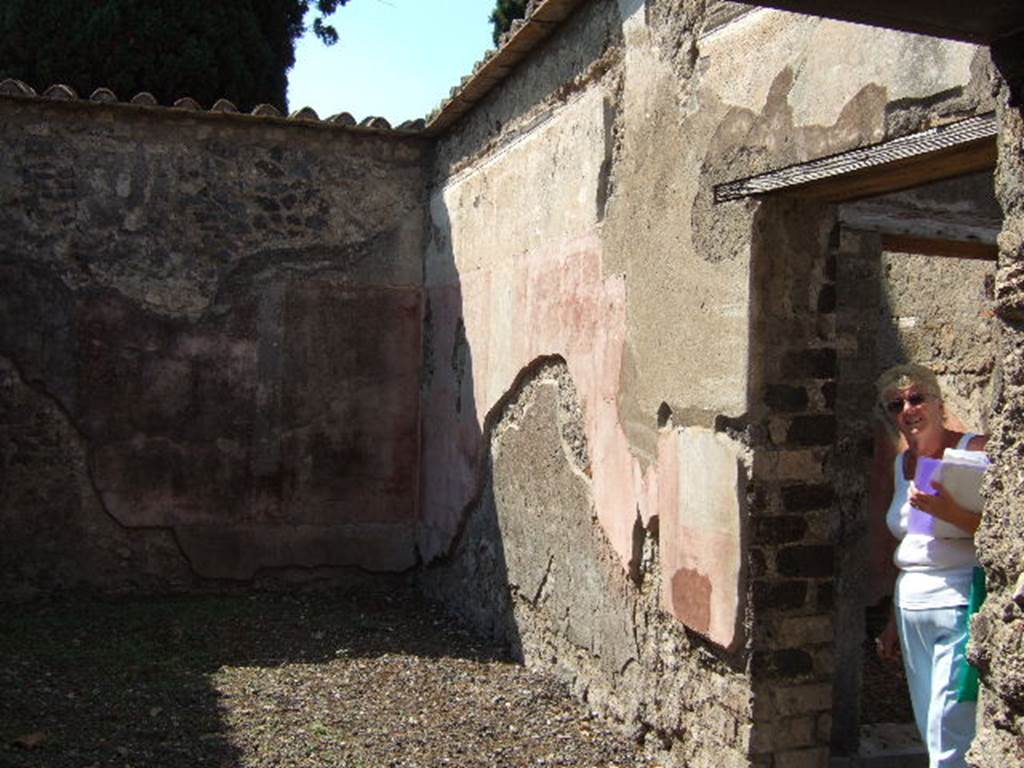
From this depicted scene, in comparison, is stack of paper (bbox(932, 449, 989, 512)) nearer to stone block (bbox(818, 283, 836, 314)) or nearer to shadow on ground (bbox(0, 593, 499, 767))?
stone block (bbox(818, 283, 836, 314))

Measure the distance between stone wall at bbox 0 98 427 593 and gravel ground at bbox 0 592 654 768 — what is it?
52 centimetres

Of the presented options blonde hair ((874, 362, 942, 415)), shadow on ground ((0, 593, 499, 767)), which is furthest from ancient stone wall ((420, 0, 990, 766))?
shadow on ground ((0, 593, 499, 767))

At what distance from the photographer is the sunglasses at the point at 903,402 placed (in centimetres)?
311

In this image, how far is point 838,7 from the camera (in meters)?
1.77

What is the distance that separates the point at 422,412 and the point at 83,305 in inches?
78.4

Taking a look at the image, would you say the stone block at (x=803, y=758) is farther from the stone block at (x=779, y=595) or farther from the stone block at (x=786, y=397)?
the stone block at (x=786, y=397)

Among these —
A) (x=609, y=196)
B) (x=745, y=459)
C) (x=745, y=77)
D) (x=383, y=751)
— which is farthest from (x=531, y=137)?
(x=383, y=751)

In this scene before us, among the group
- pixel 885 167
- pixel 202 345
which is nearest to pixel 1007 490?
pixel 885 167

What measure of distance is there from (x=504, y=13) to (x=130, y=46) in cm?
Answer: 491

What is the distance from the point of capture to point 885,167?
9.12ft

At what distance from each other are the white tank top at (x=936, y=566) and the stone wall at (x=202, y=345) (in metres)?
4.17

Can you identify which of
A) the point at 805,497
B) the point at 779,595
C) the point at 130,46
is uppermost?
the point at 130,46

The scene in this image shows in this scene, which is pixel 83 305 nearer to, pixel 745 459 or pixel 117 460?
pixel 117 460

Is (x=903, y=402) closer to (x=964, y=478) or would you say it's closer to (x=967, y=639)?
(x=964, y=478)
